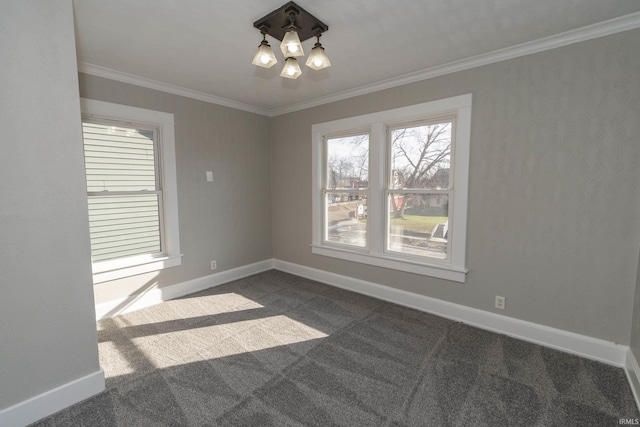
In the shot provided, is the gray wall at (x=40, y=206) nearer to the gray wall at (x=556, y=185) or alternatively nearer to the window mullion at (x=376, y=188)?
the window mullion at (x=376, y=188)

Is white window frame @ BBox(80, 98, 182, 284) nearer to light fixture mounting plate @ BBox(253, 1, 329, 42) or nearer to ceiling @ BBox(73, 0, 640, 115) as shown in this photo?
ceiling @ BBox(73, 0, 640, 115)

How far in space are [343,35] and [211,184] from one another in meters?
2.49

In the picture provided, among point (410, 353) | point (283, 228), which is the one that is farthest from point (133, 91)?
point (410, 353)

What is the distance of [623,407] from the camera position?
1.77 meters

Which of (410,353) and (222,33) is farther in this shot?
(410,353)

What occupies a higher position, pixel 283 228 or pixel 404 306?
pixel 283 228

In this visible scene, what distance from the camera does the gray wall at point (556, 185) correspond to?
2117 mm

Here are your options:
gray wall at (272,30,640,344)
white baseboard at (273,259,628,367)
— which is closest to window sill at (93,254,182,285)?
white baseboard at (273,259,628,367)

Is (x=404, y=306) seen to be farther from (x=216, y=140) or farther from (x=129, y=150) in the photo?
(x=129, y=150)

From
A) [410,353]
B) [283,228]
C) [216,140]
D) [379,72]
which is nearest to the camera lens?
[410,353]

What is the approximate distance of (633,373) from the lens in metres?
1.95

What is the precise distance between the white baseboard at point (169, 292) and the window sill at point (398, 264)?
1.10 m

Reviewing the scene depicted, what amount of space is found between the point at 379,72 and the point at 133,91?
2.65 meters

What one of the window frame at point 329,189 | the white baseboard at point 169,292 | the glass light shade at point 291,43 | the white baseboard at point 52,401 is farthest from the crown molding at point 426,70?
the white baseboard at point 52,401
